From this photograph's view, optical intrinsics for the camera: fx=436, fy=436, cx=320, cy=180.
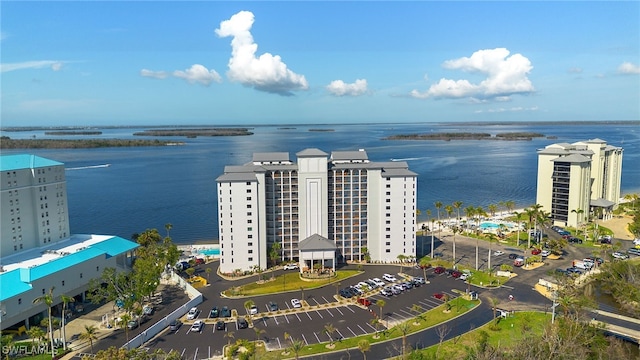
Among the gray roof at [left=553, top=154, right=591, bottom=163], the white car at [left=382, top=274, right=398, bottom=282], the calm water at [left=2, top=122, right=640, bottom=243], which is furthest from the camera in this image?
the calm water at [left=2, top=122, right=640, bottom=243]

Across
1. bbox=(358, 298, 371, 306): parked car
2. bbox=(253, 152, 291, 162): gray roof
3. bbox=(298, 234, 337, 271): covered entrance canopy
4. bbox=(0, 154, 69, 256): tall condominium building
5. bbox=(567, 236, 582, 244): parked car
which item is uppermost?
bbox=(253, 152, 291, 162): gray roof

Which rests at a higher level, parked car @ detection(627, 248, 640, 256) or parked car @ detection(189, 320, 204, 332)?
parked car @ detection(627, 248, 640, 256)

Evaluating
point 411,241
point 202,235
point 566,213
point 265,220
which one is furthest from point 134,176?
point 566,213

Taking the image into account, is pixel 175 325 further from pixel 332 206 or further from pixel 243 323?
pixel 332 206

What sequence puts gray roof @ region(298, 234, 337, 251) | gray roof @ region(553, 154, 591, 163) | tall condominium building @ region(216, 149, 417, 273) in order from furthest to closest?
gray roof @ region(553, 154, 591, 163), tall condominium building @ region(216, 149, 417, 273), gray roof @ region(298, 234, 337, 251)

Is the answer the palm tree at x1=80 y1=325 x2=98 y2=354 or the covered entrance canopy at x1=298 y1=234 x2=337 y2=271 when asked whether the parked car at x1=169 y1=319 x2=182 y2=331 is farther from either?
the covered entrance canopy at x1=298 y1=234 x2=337 y2=271

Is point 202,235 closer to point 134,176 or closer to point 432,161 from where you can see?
point 134,176

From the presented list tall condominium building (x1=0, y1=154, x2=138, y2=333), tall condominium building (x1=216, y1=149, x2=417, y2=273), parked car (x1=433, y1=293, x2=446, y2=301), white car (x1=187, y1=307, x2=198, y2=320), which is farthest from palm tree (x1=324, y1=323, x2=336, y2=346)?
tall condominium building (x1=0, y1=154, x2=138, y2=333)
